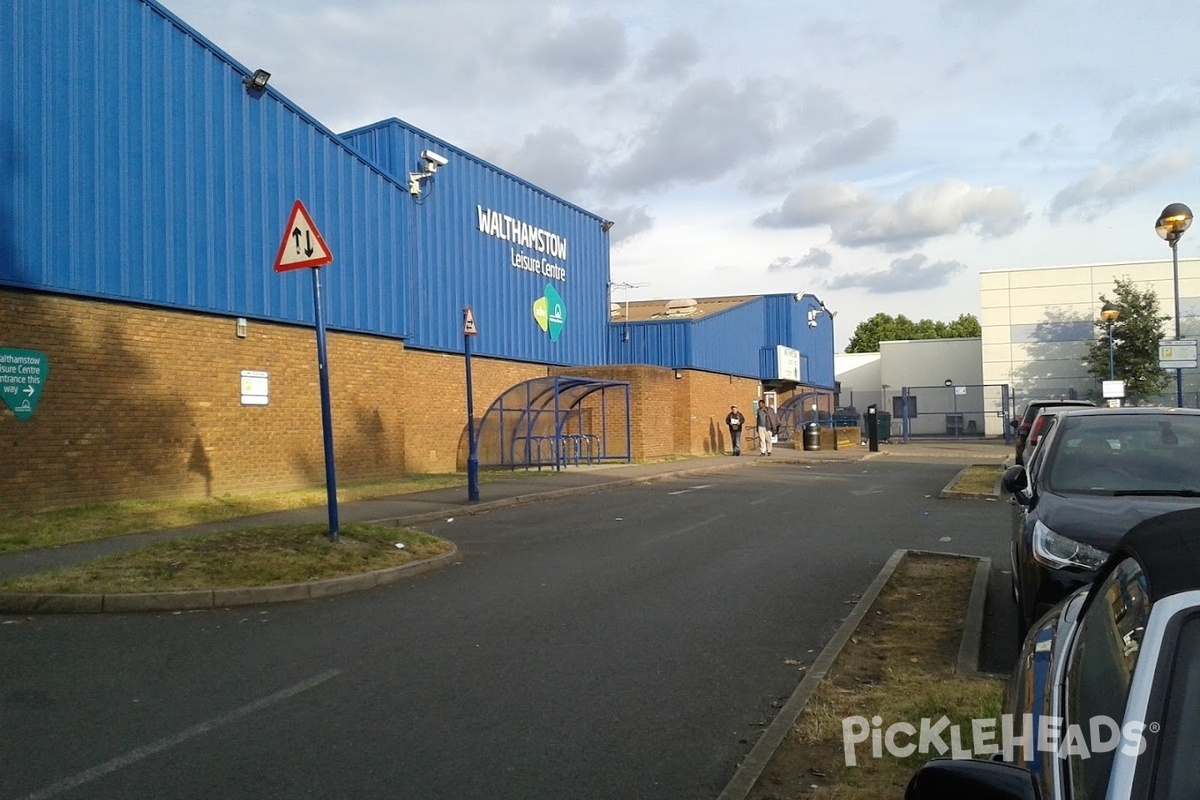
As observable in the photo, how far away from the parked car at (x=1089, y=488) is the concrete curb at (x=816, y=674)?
0.48 m

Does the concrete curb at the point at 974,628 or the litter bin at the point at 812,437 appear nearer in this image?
the concrete curb at the point at 974,628

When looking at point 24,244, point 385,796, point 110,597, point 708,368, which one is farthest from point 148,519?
point 708,368

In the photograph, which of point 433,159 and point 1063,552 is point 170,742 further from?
point 433,159

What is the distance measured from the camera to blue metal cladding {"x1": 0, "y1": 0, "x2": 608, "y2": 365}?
1460 cm

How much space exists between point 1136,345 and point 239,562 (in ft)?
148

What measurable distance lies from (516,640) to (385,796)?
9.48ft

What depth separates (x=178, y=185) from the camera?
56.1ft

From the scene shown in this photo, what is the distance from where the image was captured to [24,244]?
1433 cm

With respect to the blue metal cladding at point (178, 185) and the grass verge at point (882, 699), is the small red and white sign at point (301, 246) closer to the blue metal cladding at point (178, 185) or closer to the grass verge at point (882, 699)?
the blue metal cladding at point (178, 185)

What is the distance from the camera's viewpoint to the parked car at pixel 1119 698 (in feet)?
6.08

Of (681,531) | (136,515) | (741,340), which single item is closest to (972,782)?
(681,531)

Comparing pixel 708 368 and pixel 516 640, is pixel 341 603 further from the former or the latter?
pixel 708 368

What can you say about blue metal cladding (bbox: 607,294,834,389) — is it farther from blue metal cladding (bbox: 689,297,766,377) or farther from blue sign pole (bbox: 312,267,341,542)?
blue sign pole (bbox: 312,267,341,542)

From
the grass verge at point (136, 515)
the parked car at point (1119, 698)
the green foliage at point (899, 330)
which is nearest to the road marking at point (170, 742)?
the parked car at point (1119, 698)
